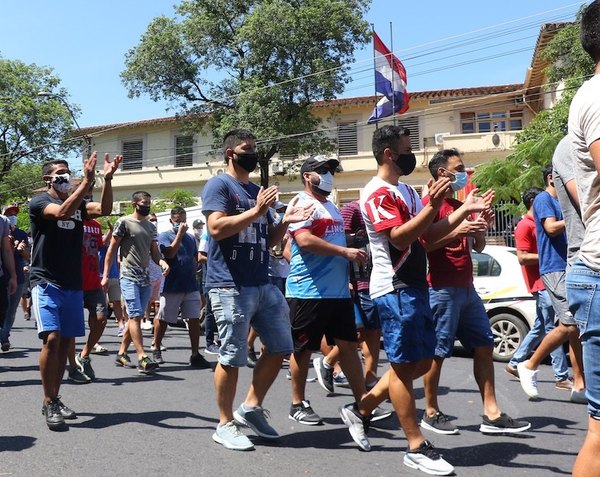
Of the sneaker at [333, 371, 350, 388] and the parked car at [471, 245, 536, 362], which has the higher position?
the parked car at [471, 245, 536, 362]

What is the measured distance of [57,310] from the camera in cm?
562

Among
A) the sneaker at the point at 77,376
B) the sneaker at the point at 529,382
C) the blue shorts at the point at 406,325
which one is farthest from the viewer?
the sneaker at the point at 77,376

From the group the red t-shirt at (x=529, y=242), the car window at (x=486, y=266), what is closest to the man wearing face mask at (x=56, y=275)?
the red t-shirt at (x=529, y=242)

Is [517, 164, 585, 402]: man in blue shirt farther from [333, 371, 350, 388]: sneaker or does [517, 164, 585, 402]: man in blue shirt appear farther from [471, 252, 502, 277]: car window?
[471, 252, 502, 277]: car window

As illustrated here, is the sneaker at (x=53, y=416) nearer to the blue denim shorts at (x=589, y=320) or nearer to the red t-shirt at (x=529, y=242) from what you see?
the blue denim shorts at (x=589, y=320)

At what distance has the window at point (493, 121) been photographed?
34.6 meters

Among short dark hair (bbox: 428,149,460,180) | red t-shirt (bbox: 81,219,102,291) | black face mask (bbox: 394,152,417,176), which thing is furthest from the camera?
red t-shirt (bbox: 81,219,102,291)

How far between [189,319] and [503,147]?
26615 millimetres

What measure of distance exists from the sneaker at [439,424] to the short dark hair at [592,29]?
10.7 ft

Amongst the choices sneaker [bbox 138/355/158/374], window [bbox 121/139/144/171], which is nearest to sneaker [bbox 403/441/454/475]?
sneaker [bbox 138/355/158/374]

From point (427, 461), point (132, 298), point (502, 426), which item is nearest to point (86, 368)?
point (132, 298)

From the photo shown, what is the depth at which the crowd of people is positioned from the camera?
3809mm

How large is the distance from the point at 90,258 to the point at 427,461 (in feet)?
16.5

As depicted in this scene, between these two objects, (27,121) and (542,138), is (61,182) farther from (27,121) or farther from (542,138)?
(27,121)
